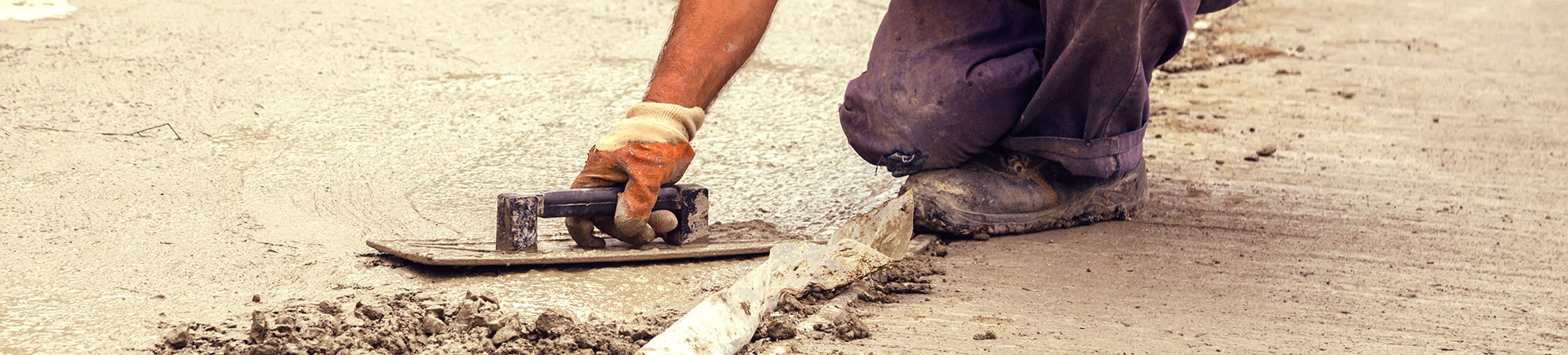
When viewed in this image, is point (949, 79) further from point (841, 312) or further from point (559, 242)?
point (559, 242)

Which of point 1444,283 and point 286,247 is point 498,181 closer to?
point 286,247

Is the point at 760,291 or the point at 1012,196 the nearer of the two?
the point at 760,291

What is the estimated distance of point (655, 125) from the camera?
1.86m

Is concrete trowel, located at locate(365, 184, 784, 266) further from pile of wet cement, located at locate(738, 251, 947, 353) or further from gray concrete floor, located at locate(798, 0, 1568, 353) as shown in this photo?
gray concrete floor, located at locate(798, 0, 1568, 353)

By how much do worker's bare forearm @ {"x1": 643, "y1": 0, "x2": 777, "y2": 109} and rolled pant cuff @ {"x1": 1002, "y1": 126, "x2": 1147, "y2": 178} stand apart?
570 mm

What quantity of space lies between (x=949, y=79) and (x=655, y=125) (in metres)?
0.62

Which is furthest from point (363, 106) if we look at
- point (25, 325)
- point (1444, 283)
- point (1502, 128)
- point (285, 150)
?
point (1502, 128)

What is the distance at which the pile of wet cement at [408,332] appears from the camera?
1477 millimetres

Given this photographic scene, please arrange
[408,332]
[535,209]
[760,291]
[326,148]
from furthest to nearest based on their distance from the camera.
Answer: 1. [326,148]
2. [535,209]
3. [760,291]
4. [408,332]

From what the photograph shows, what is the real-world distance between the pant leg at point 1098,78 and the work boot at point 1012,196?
45mm

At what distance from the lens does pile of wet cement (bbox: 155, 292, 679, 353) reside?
4.84ft

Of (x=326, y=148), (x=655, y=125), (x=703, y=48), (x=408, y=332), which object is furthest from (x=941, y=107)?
(x=326, y=148)

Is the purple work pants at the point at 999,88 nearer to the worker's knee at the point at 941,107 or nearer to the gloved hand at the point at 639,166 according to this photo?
the worker's knee at the point at 941,107

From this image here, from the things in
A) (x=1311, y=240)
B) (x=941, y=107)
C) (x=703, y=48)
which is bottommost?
(x=1311, y=240)
